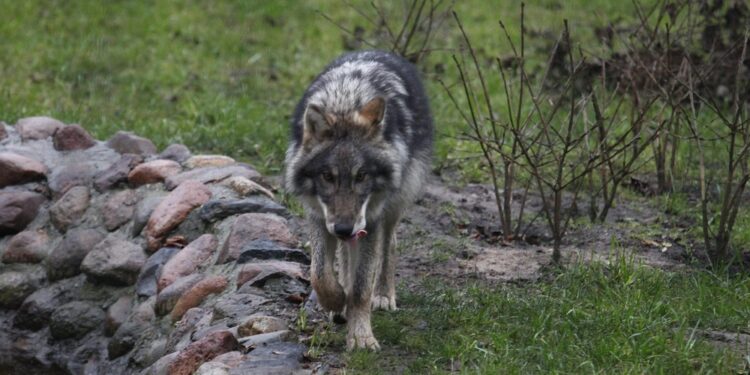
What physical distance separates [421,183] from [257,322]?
1491 mm

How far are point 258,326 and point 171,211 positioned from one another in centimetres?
214

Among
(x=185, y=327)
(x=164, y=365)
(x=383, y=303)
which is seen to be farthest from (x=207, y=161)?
(x=164, y=365)

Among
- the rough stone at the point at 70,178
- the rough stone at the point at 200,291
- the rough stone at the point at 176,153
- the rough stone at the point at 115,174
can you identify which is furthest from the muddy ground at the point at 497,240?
the rough stone at the point at 70,178

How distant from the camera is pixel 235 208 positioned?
287 inches

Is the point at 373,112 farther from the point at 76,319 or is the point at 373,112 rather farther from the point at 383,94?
the point at 76,319

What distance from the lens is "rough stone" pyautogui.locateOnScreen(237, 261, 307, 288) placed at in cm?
632

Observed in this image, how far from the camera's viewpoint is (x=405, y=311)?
616 centimetres

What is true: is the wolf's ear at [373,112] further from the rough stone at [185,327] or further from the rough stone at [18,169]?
the rough stone at [18,169]

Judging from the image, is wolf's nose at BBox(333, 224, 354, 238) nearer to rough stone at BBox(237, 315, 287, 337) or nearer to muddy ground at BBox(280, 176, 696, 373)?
rough stone at BBox(237, 315, 287, 337)

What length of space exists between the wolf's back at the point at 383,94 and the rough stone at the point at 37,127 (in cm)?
336

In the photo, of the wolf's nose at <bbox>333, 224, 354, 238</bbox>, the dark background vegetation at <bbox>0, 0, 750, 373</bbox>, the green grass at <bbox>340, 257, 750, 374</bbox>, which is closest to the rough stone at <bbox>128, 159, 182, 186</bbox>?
the dark background vegetation at <bbox>0, 0, 750, 373</bbox>

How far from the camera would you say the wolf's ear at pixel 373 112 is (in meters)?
5.52

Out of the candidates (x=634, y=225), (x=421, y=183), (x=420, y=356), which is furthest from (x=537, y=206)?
(x=420, y=356)

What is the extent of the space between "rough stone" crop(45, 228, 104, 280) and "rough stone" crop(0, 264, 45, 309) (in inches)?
5.9
